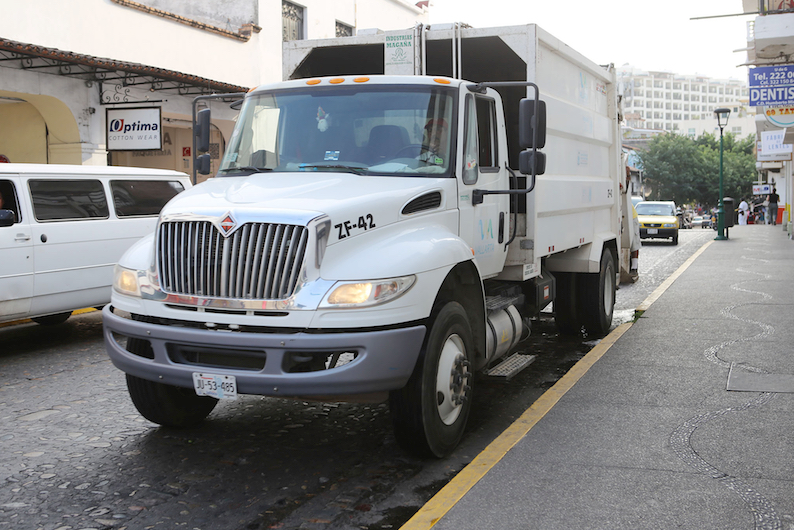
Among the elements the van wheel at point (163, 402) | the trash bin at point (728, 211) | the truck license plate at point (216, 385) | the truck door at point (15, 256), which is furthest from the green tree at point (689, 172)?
the truck license plate at point (216, 385)

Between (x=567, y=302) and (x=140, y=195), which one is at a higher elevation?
(x=140, y=195)

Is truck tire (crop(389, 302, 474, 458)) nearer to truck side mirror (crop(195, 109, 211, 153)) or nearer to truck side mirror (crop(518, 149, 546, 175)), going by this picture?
truck side mirror (crop(518, 149, 546, 175))

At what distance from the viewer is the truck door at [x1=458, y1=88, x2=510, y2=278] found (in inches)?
225

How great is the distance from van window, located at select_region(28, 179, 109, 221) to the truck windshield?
3644 mm

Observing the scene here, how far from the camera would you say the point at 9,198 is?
838cm

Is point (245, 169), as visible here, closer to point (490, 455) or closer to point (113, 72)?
point (490, 455)

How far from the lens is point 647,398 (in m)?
6.41

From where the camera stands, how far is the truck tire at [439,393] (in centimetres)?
477

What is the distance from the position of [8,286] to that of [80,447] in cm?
361

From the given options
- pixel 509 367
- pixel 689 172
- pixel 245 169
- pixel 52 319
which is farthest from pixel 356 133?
pixel 689 172

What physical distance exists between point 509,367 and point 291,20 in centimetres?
1757

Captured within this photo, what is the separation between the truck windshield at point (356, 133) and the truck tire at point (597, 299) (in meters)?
4.06

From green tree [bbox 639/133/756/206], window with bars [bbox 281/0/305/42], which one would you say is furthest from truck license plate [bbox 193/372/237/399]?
green tree [bbox 639/133/756/206]

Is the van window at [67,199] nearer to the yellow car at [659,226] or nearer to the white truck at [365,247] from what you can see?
the white truck at [365,247]
